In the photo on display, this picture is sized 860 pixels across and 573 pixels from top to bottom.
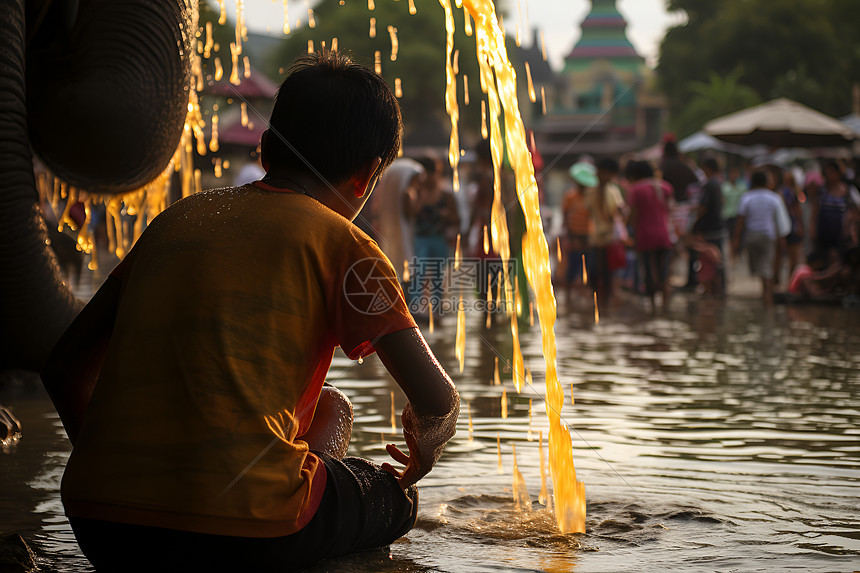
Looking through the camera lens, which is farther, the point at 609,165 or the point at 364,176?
the point at 609,165

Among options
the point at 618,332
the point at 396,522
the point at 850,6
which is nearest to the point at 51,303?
the point at 396,522

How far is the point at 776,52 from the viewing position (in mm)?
52250

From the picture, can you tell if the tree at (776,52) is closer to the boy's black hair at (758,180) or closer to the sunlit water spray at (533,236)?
the boy's black hair at (758,180)

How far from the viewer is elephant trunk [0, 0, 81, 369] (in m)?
4.18

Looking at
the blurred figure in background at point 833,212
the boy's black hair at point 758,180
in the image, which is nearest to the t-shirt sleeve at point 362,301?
the blurred figure in background at point 833,212

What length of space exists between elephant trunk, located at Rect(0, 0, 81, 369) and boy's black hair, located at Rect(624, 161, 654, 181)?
32.9 feet

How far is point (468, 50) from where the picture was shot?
60.2 metres

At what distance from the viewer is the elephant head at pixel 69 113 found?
13.9ft

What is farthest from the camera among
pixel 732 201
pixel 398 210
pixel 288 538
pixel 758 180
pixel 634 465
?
pixel 732 201

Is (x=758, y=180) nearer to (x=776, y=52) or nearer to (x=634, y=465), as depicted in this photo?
(x=634, y=465)

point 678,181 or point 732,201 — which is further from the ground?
point 678,181

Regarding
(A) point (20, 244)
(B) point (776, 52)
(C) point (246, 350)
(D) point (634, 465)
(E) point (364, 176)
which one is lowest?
(D) point (634, 465)

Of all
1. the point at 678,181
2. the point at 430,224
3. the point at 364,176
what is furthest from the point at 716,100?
the point at 364,176

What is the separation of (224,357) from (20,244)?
6.71 ft
